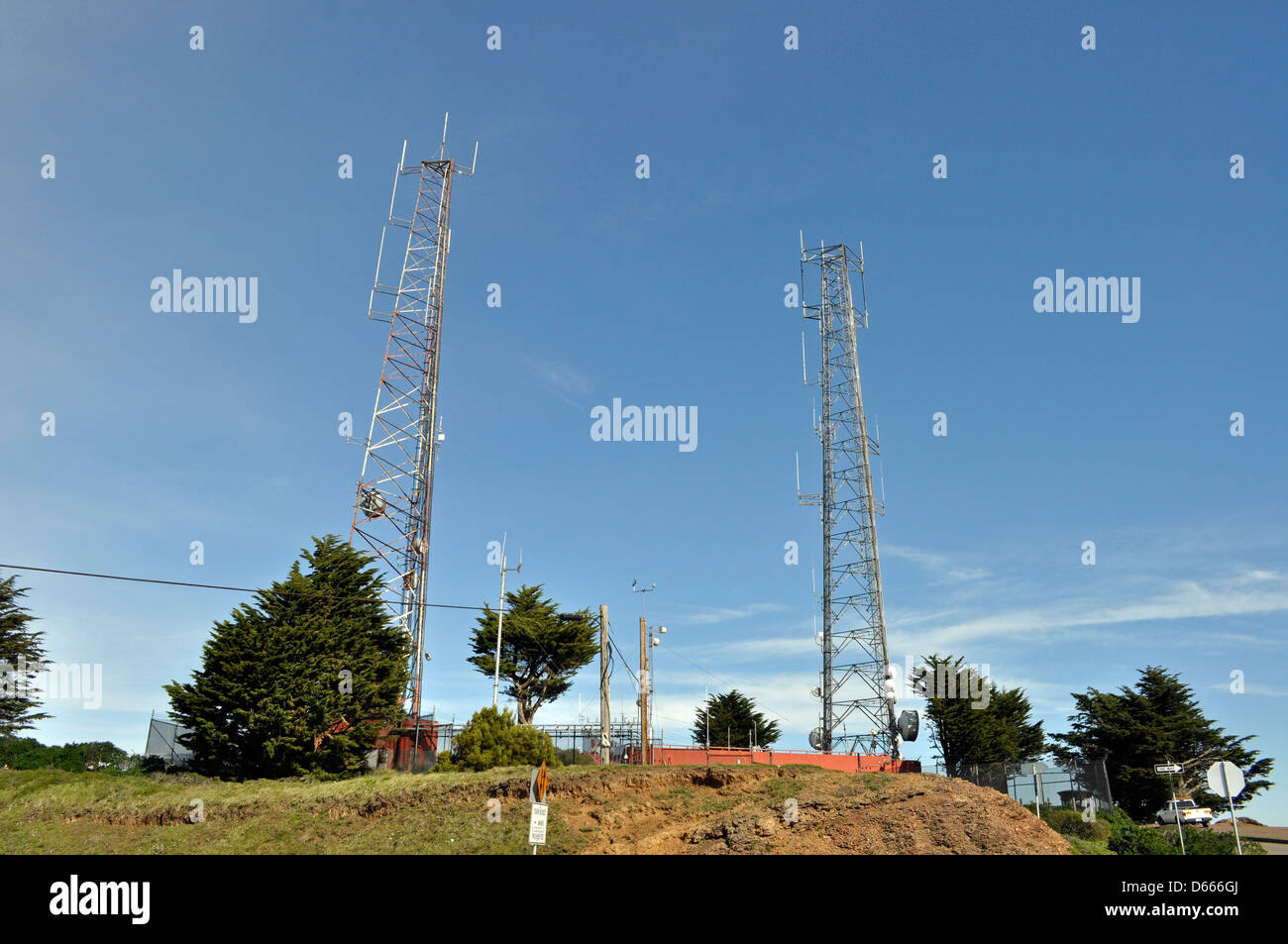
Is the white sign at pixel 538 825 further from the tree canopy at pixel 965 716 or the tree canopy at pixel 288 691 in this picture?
the tree canopy at pixel 965 716

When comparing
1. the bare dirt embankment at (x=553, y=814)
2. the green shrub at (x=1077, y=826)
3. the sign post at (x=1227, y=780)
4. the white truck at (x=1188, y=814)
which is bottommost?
the white truck at (x=1188, y=814)

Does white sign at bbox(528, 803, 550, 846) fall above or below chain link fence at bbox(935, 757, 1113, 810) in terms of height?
above

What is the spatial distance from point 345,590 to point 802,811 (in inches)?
948

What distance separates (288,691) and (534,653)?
2253 centimetres

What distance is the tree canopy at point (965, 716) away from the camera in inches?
2067

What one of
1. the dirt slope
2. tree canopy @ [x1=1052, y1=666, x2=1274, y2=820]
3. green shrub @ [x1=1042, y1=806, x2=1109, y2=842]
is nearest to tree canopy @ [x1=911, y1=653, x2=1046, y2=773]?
tree canopy @ [x1=1052, y1=666, x2=1274, y2=820]

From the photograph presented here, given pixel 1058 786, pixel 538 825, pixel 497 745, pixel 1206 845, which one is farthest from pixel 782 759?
pixel 538 825

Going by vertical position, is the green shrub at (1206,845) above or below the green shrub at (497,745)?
below

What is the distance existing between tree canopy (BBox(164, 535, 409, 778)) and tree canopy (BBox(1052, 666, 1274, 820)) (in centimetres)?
4271

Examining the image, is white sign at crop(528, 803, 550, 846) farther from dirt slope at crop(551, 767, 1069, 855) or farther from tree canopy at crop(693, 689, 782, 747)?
tree canopy at crop(693, 689, 782, 747)

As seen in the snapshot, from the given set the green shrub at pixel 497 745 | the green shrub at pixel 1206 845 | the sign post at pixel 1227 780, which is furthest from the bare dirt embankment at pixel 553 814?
the green shrub at pixel 1206 845

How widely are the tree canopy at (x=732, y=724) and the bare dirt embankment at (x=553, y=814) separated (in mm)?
40066

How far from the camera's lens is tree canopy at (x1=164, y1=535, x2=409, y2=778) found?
3189 centimetres
